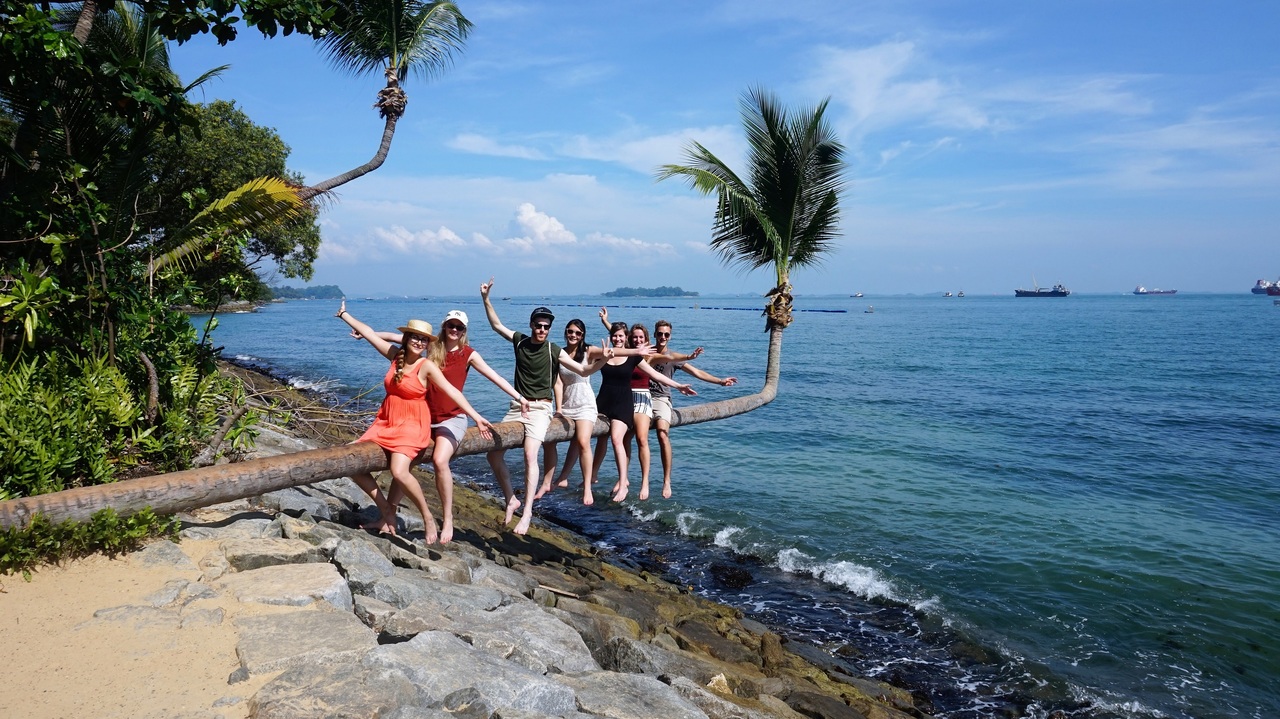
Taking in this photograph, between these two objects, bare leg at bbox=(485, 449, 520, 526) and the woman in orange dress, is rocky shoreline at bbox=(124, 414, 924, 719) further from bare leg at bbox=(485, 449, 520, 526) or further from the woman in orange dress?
the woman in orange dress

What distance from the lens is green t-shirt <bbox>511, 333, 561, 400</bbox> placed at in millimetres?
8461

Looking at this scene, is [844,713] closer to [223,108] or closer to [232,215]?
[232,215]

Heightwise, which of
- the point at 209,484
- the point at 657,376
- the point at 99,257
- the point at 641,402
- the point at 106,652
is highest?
the point at 99,257

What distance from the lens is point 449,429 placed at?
→ 7.68 meters

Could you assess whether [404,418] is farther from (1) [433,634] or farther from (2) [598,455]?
(2) [598,455]

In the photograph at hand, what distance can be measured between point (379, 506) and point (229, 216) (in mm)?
3737

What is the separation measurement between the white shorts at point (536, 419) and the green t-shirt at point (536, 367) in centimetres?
9

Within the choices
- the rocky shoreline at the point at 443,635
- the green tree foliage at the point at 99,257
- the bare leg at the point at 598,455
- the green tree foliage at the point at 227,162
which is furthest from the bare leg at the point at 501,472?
the green tree foliage at the point at 227,162

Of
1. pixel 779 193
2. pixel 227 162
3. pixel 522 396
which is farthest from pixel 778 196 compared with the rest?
pixel 227 162

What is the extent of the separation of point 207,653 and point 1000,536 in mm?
13681

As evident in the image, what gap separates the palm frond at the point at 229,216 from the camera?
867 centimetres

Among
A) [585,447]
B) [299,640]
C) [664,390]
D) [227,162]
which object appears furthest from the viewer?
[227,162]

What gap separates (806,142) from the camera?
43.4 ft

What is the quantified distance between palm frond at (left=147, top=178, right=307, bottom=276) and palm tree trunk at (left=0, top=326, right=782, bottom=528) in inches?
126
